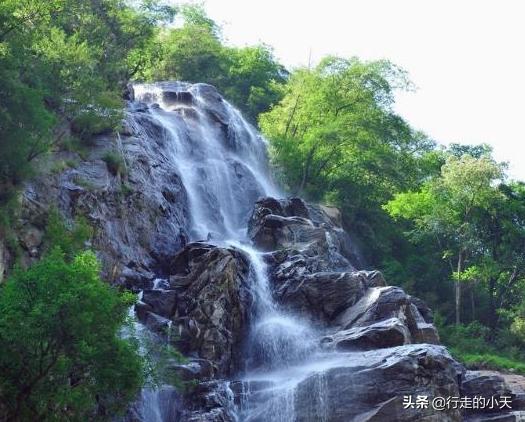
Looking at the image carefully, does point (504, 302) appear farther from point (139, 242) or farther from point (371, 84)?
point (139, 242)

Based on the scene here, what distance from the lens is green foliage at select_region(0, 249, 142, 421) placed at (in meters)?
15.2

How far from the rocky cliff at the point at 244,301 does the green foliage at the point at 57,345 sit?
404cm

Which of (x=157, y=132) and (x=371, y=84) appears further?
(x=371, y=84)

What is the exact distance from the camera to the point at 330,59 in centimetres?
4506

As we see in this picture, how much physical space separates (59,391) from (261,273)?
1332cm

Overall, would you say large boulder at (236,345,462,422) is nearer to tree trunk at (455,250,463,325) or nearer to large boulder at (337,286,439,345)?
large boulder at (337,286,439,345)

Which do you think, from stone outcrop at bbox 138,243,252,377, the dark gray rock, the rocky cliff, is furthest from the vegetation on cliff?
the dark gray rock

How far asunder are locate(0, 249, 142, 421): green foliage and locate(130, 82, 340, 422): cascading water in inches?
182

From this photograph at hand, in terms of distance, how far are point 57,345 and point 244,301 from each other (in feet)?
35.8

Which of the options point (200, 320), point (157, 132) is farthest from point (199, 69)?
point (200, 320)

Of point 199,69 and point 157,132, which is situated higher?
point 199,69

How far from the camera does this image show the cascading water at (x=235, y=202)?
21811 mm

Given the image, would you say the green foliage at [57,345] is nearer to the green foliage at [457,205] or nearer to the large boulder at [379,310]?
the large boulder at [379,310]

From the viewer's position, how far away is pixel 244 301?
1014 inches
